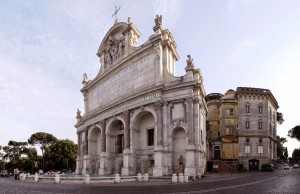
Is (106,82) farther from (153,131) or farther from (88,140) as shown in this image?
(153,131)

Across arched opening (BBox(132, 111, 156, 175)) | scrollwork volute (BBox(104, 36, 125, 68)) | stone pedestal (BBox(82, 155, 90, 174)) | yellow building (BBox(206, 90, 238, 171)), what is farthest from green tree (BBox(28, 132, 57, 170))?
arched opening (BBox(132, 111, 156, 175))

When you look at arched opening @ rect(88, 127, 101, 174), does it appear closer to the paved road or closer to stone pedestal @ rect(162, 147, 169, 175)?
stone pedestal @ rect(162, 147, 169, 175)

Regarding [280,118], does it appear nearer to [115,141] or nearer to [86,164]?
[115,141]

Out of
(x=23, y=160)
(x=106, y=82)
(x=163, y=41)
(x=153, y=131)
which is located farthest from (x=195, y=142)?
(x=23, y=160)

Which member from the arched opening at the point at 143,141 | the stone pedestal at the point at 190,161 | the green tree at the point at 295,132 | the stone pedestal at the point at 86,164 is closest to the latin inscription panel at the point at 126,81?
the arched opening at the point at 143,141

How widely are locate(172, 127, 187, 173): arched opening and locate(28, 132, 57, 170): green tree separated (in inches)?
2150

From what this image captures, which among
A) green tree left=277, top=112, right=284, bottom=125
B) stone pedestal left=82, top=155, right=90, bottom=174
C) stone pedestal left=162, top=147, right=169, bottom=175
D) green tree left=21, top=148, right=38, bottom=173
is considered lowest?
green tree left=21, top=148, right=38, bottom=173

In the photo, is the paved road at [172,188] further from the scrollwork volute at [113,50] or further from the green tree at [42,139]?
the green tree at [42,139]

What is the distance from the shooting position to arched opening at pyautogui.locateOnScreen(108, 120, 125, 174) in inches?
1740

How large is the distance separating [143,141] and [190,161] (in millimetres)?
9115

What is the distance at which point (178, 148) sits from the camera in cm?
3425

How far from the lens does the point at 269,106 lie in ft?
195

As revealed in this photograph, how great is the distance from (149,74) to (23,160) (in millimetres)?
52184

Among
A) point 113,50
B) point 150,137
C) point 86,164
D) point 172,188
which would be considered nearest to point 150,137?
point 150,137
